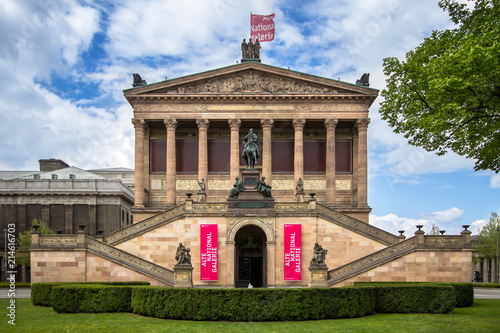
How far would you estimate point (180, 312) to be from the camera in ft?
85.5

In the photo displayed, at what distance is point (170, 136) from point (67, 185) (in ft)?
83.2

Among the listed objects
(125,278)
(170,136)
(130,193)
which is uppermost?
(170,136)

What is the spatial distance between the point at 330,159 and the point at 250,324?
3799 centimetres

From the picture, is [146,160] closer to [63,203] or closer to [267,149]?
[267,149]

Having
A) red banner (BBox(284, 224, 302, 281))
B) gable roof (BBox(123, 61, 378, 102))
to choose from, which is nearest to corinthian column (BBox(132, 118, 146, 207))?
gable roof (BBox(123, 61, 378, 102))

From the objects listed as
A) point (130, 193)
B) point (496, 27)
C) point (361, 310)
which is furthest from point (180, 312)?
point (130, 193)

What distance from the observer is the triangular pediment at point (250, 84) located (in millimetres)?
60406

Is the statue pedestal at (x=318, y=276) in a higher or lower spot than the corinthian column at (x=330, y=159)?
lower

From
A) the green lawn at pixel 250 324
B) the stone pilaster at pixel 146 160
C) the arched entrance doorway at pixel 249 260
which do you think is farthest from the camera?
the stone pilaster at pixel 146 160

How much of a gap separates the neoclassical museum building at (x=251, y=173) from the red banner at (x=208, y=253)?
0.08 meters

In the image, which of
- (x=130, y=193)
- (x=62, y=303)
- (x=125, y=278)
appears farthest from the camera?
(x=130, y=193)

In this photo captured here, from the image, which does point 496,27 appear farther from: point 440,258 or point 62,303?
point 62,303

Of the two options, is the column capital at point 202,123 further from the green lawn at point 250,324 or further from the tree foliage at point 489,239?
the tree foliage at point 489,239

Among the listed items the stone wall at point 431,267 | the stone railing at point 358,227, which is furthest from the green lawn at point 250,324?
the stone railing at point 358,227
